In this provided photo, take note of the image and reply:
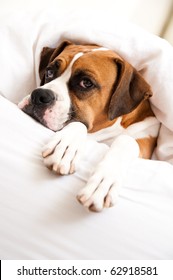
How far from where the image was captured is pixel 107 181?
82 cm

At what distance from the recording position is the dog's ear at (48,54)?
1.29 meters

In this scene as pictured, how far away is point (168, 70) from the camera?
4.16 feet

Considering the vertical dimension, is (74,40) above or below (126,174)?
above

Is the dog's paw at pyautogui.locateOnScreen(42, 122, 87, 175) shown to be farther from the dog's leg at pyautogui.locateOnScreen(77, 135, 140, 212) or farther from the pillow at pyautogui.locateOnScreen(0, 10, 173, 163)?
the pillow at pyautogui.locateOnScreen(0, 10, 173, 163)

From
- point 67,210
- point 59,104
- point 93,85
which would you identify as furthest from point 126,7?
point 67,210

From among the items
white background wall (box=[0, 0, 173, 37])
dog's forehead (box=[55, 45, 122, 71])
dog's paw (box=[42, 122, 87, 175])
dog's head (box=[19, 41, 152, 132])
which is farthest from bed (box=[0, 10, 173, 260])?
white background wall (box=[0, 0, 173, 37])

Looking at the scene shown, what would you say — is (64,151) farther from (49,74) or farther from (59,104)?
(49,74)

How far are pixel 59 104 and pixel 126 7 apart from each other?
39.6 inches

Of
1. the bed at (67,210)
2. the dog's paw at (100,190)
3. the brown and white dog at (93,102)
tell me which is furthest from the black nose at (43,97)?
the dog's paw at (100,190)

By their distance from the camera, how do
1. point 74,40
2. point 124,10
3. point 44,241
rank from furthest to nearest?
point 124,10, point 74,40, point 44,241

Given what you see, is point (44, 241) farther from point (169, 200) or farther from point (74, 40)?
point (74, 40)

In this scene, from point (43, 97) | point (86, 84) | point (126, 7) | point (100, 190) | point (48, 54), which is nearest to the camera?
point (100, 190)

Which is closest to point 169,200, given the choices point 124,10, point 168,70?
point 168,70

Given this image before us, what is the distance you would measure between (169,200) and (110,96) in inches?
20.0
